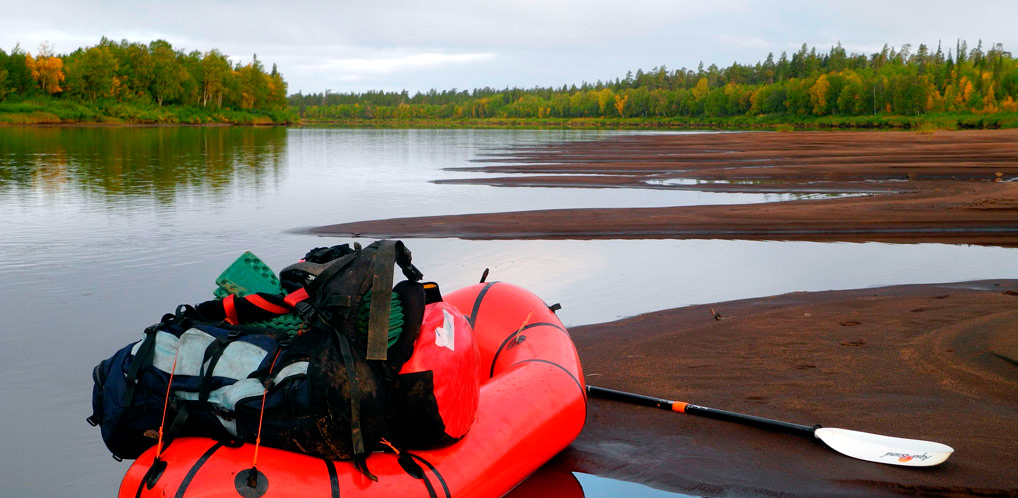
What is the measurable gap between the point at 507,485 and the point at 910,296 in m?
7.24

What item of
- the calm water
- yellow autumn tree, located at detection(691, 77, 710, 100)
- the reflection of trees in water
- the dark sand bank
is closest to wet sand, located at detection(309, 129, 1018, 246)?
the calm water

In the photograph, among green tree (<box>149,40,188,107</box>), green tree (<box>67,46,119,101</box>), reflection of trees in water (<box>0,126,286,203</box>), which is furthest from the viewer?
green tree (<box>149,40,188,107</box>)

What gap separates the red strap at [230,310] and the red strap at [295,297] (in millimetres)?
288

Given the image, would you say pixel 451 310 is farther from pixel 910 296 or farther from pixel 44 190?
pixel 44 190

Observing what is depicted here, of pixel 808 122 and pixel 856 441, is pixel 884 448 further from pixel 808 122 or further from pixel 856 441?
pixel 808 122

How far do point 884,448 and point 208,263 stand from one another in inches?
425

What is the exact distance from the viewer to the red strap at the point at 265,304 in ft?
14.5

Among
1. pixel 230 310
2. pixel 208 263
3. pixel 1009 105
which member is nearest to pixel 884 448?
pixel 230 310

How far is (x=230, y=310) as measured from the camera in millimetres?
4434

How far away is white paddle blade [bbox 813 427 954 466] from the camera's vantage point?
197 inches

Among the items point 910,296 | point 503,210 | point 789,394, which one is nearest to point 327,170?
point 503,210

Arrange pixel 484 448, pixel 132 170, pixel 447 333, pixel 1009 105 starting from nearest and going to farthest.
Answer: pixel 447 333
pixel 484 448
pixel 132 170
pixel 1009 105

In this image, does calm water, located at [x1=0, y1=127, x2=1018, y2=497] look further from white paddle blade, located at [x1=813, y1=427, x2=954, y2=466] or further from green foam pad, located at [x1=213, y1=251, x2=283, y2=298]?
green foam pad, located at [x1=213, y1=251, x2=283, y2=298]

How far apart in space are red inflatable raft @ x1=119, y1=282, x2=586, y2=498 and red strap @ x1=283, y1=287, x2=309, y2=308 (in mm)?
765
